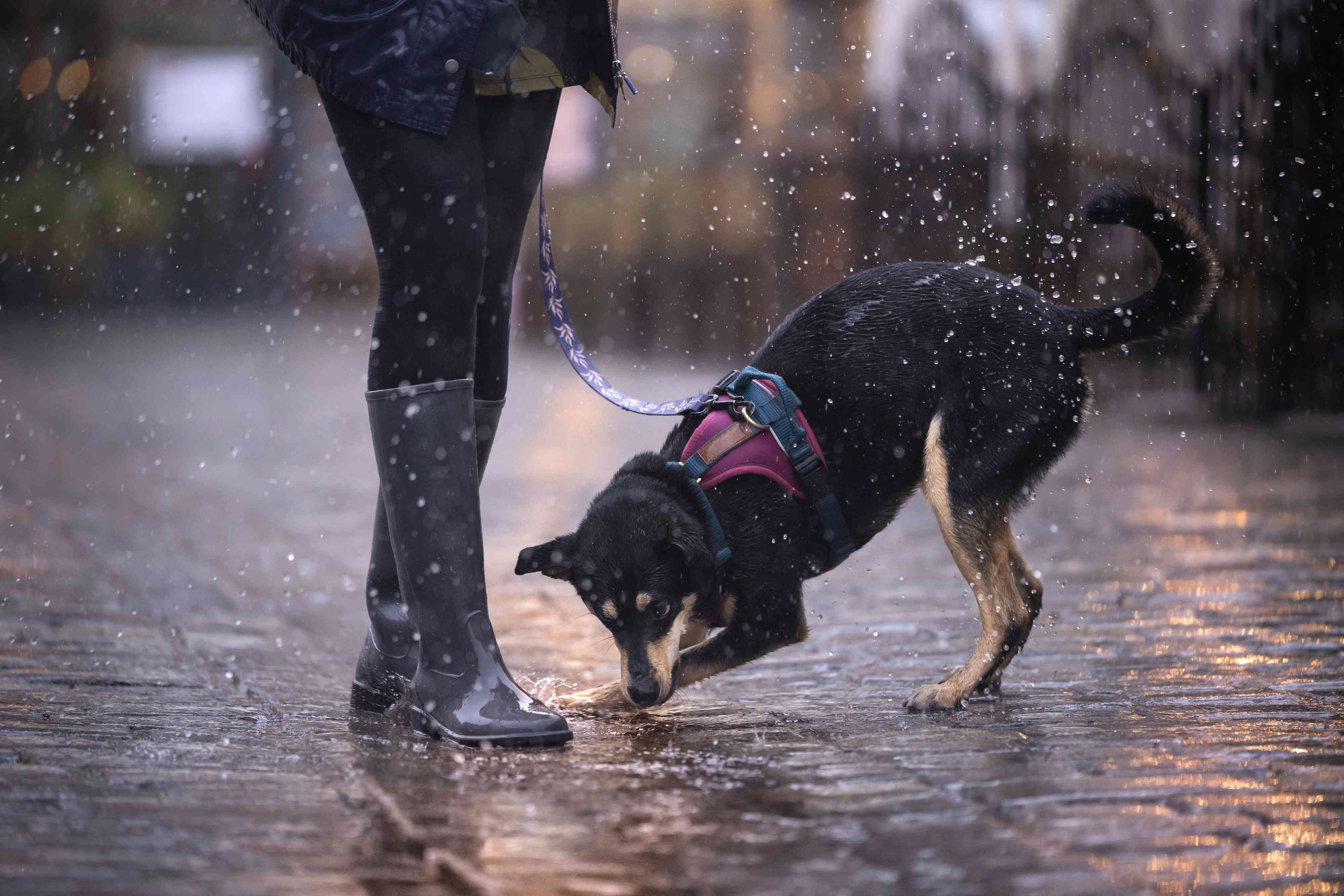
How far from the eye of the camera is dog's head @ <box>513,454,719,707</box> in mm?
3059

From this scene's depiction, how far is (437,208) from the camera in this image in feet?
8.32

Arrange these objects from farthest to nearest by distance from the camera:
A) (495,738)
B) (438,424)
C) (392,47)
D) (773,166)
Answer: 1. (773,166)
2. (438,424)
3. (495,738)
4. (392,47)

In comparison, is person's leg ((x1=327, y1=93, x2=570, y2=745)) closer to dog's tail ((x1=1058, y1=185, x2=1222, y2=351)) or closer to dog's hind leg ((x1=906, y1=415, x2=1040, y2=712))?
dog's hind leg ((x1=906, y1=415, x2=1040, y2=712))

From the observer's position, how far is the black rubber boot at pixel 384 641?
2.94 meters

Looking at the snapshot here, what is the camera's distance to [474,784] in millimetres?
2232

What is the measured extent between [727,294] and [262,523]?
368 inches

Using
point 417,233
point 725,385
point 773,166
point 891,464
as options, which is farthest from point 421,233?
point 773,166

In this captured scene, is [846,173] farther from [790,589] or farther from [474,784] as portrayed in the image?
[474,784]

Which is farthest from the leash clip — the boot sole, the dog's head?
the boot sole

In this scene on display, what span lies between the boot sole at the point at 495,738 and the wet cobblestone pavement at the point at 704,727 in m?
0.03

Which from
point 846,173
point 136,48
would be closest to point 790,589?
point 846,173

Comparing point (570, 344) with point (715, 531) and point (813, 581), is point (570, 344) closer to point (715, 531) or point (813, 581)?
point (715, 531)

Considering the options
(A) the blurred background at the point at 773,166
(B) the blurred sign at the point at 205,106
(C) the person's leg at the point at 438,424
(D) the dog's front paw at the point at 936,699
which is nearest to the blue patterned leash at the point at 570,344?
(C) the person's leg at the point at 438,424

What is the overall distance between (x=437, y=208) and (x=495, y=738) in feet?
3.23
